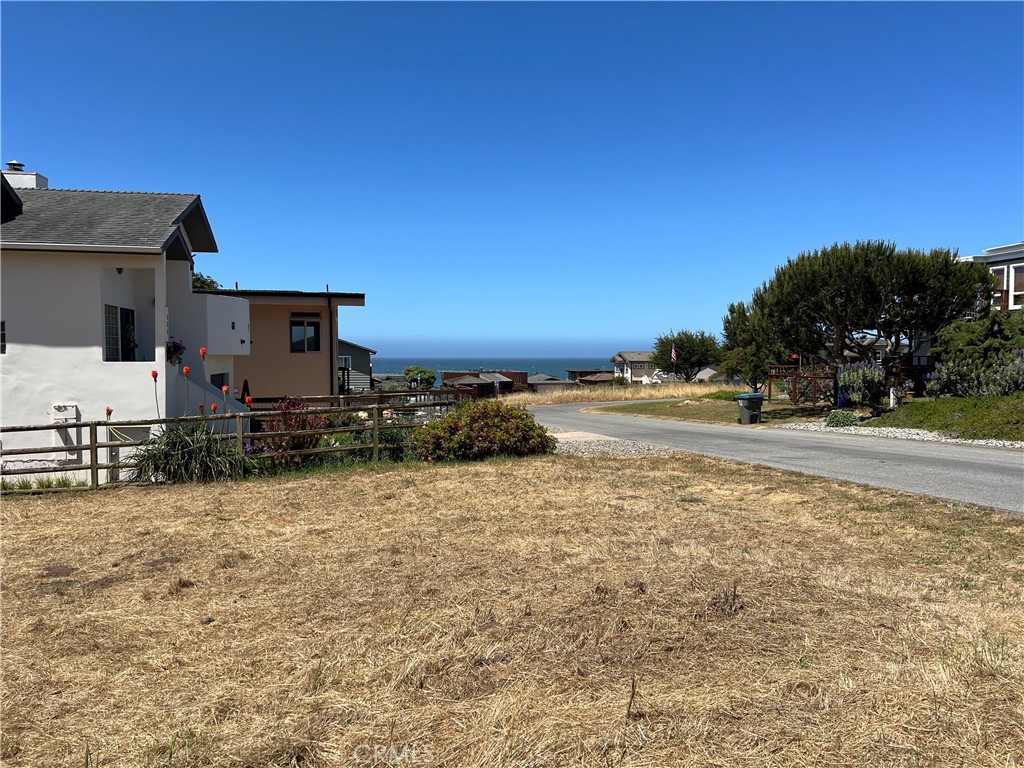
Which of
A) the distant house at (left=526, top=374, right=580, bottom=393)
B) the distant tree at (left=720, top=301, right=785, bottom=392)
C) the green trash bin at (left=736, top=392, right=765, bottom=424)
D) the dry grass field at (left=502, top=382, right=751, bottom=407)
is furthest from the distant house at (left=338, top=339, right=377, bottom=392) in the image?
the green trash bin at (left=736, top=392, right=765, bottom=424)

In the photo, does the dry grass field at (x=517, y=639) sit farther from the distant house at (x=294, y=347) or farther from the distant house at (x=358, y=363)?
the distant house at (x=358, y=363)

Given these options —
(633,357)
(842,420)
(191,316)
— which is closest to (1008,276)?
(842,420)

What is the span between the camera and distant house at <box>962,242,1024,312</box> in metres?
29.6

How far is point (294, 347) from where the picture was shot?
24812 mm

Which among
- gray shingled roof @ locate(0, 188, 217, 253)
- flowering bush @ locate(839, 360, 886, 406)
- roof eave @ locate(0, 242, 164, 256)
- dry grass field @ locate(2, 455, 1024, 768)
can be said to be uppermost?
gray shingled roof @ locate(0, 188, 217, 253)

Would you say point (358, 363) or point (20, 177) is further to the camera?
point (358, 363)

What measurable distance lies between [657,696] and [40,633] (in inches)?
174

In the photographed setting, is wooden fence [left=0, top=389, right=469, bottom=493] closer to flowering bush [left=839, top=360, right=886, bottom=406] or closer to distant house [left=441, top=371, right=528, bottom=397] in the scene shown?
flowering bush [left=839, top=360, right=886, bottom=406]

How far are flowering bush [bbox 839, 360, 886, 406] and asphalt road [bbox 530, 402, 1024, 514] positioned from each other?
5880 millimetres

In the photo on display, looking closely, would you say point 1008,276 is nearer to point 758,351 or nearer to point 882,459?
point 758,351

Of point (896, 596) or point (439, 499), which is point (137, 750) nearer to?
point (896, 596)

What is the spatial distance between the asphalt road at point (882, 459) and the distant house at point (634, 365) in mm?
96105

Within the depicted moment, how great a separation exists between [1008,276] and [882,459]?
23.1m

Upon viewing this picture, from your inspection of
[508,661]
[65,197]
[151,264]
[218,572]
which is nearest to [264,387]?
[65,197]
